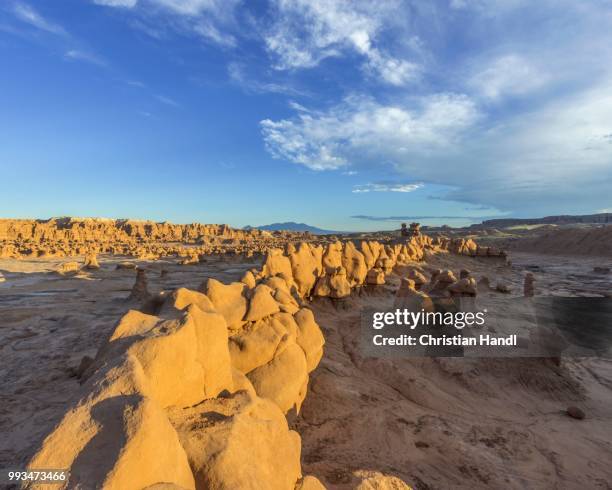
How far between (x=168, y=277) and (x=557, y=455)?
21.1 m

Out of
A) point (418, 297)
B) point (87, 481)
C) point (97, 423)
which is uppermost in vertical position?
point (97, 423)

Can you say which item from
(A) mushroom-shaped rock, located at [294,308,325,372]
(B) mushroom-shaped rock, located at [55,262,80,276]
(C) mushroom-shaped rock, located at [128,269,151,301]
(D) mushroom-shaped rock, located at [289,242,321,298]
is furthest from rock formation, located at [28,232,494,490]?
(B) mushroom-shaped rock, located at [55,262,80,276]

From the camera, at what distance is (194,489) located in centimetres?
276

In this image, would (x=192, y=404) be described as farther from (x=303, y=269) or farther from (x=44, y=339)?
(x=303, y=269)

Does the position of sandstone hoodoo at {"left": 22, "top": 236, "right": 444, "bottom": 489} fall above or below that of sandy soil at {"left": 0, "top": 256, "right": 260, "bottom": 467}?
above

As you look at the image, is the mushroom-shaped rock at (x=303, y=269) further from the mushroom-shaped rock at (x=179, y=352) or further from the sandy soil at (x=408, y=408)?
the mushroom-shaped rock at (x=179, y=352)

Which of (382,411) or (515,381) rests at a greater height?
(382,411)

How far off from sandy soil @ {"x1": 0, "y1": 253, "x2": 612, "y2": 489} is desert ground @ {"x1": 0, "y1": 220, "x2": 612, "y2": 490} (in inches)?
1.2

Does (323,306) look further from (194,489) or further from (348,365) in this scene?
(194,489)

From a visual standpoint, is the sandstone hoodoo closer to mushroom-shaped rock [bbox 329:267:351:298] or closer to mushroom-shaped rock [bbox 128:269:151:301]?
mushroom-shaped rock [bbox 329:267:351:298]

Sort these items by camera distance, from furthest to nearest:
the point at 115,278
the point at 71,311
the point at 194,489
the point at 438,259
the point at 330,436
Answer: the point at 438,259
the point at 115,278
the point at 71,311
the point at 330,436
the point at 194,489

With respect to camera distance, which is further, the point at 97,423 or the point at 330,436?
the point at 330,436

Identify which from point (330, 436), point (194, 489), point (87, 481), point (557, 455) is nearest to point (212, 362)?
point (194, 489)

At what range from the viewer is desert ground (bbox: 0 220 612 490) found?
12.4ft
